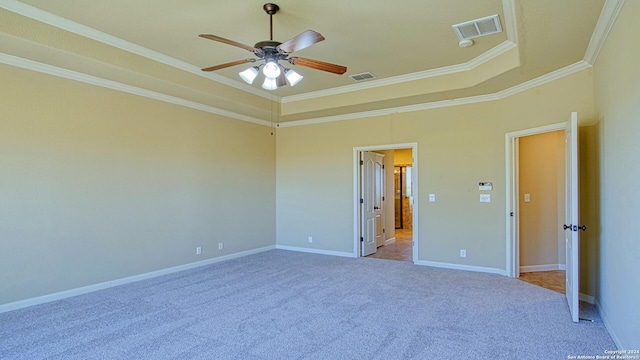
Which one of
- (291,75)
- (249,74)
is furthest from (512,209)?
(249,74)

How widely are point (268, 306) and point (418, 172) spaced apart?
11.1ft

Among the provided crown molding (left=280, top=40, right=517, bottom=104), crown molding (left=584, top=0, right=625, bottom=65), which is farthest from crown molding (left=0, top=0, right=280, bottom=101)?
crown molding (left=584, top=0, right=625, bottom=65)

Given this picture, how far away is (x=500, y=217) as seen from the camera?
518 cm

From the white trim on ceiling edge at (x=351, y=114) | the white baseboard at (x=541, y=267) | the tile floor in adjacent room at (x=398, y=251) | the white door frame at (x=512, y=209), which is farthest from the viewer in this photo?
the tile floor in adjacent room at (x=398, y=251)

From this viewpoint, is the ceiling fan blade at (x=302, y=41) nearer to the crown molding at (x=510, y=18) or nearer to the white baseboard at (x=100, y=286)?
the crown molding at (x=510, y=18)

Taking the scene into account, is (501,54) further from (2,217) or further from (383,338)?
(2,217)

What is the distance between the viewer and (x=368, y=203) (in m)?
6.84

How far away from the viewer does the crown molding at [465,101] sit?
4066 mm

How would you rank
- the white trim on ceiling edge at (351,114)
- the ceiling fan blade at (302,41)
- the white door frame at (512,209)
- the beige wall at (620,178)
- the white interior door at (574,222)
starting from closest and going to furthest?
1. the beige wall at (620,178)
2. the ceiling fan blade at (302,41)
3. the white trim on ceiling edge at (351,114)
4. the white interior door at (574,222)
5. the white door frame at (512,209)

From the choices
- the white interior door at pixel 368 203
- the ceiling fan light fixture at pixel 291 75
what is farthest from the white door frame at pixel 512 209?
the ceiling fan light fixture at pixel 291 75

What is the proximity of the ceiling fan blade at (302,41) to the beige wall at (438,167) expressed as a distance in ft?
10.6

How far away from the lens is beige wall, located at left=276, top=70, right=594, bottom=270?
475 cm

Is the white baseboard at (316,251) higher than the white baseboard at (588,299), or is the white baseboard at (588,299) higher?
the white baseboard at (588,299)

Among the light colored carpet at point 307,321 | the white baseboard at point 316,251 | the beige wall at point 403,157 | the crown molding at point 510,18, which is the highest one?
the crown molding at point 510,18
